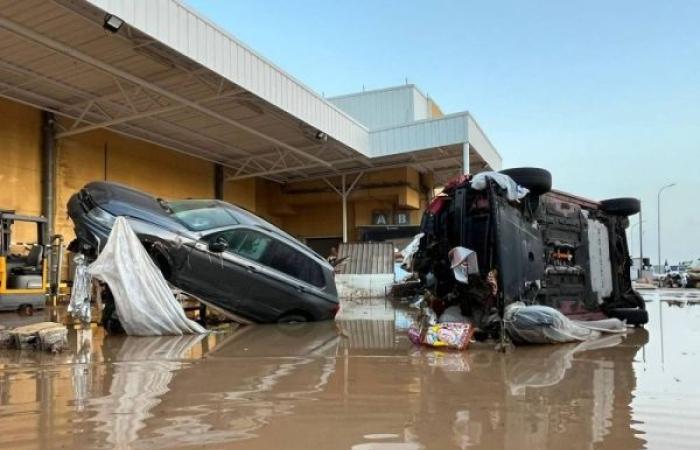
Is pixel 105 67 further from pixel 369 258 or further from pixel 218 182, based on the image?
pixel 369 258

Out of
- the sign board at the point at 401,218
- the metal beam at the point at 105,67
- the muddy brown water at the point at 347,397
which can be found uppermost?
the metal beam at the point at 105,67

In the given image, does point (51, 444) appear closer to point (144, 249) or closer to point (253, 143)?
point (144, 249)

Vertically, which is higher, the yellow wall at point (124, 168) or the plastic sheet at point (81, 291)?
the yellow wall at point (124, 168)

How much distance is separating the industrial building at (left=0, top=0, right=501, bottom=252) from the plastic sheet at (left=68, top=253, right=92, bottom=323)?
5515mm

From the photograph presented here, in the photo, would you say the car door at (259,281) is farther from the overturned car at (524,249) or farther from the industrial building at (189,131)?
the industrial building at (189,131)

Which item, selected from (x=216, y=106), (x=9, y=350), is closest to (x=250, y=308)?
(x=9, y=350)

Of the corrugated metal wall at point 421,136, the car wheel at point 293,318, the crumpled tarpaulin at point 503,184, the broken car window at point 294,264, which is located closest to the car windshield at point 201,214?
the broken car window at point 294,264

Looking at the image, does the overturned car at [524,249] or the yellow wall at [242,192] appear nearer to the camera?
the overturned car at [524,249]

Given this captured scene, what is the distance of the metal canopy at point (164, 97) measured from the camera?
492 inches

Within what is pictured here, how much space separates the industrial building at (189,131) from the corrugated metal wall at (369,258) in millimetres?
3980

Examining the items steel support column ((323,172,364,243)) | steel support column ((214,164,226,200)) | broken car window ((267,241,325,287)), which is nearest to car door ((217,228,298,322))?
broken car window ((267,241,325,287))

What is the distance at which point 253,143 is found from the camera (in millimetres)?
22266

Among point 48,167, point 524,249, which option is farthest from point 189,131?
point 524,249

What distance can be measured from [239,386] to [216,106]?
14.2 meters
